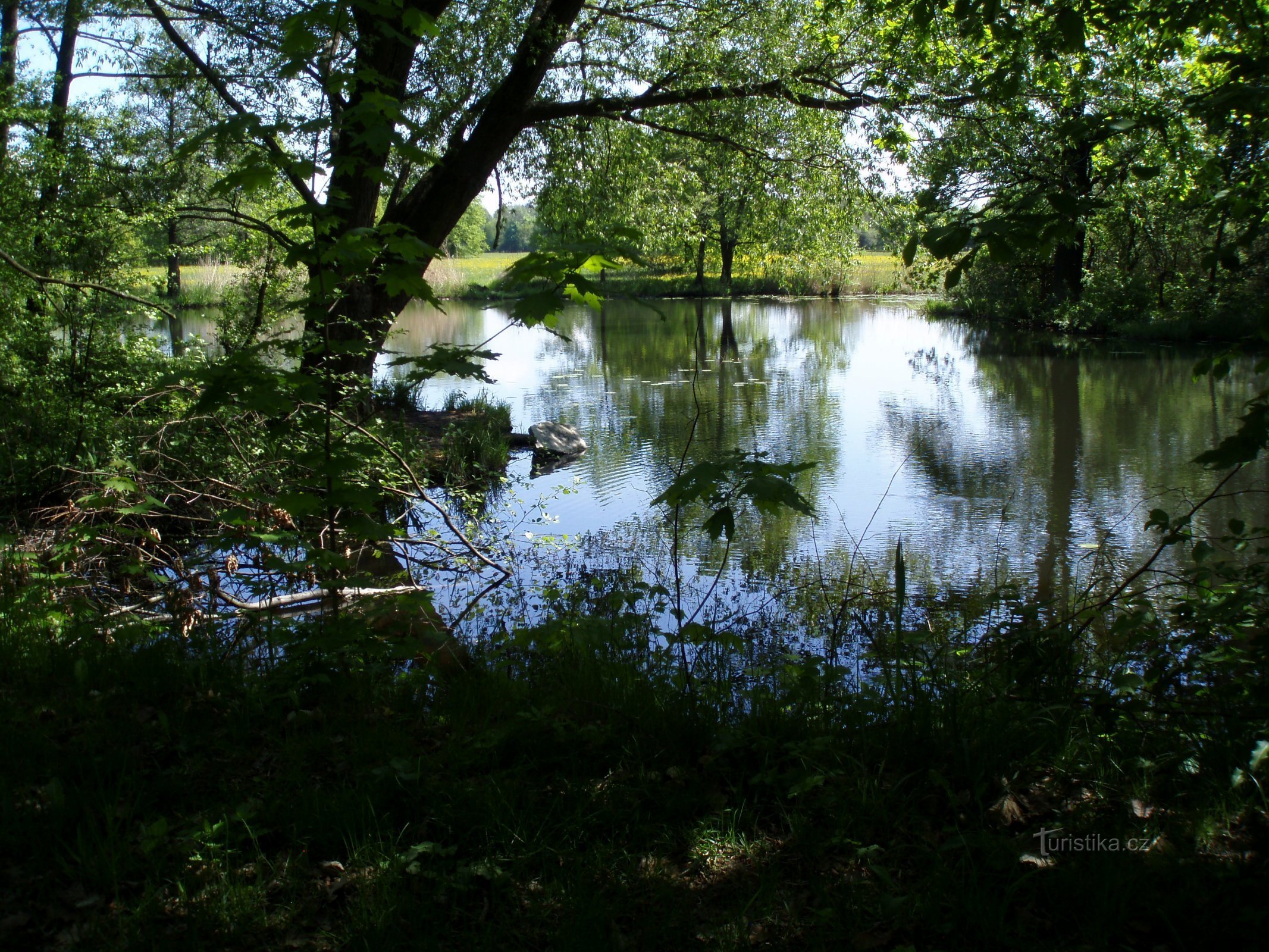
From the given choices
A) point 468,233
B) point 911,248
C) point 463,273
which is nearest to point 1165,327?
point 468,233

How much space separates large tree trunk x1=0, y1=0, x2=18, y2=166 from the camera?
22.9 ft

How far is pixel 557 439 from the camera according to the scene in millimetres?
12188

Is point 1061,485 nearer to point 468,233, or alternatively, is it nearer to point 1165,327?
point 1165,327

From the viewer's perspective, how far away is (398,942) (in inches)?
82.2

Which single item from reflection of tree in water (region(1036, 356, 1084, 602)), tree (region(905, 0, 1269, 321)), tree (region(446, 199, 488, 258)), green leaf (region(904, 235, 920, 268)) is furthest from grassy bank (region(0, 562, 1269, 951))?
tree (region(446, 199, 488, 258))

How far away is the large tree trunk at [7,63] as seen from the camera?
6977 millimetres

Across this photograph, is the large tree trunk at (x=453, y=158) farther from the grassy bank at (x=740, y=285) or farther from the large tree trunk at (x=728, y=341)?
the grassy bank at (x=740, y=285)

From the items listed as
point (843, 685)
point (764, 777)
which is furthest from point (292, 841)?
point (843, 685)

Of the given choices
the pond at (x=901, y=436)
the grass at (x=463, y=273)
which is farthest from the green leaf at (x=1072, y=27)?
the grass at (x=463, y=273)

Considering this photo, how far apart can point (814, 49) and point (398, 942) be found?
34.7 feet

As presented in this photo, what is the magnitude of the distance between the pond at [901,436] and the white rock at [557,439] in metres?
0.38

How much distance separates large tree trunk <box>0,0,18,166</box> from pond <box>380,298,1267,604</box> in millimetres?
5125

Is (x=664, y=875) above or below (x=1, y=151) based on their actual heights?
below

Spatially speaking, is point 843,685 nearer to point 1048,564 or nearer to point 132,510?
point 132,510
